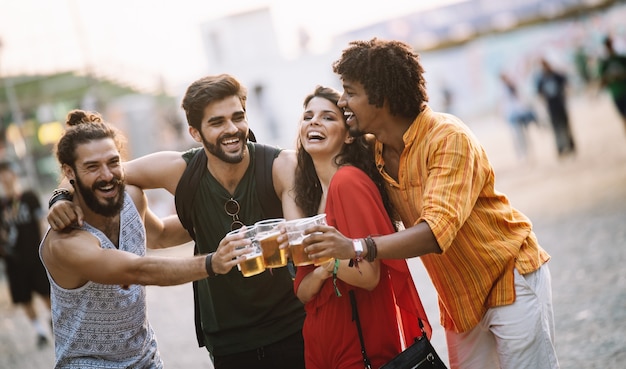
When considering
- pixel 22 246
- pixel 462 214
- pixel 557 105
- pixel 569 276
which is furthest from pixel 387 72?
pixel 557 105

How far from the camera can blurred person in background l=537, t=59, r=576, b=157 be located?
16.5 meters

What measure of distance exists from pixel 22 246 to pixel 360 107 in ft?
26.0

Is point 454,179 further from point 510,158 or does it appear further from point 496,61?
point 496,61

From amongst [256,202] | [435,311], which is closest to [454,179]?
[256,202]

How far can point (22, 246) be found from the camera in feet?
32.7

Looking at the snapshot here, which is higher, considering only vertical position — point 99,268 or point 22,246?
point 99,268

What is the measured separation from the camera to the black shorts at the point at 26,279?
963cm

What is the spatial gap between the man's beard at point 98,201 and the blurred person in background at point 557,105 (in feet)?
47.7

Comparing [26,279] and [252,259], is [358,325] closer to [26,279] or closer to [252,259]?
[252,259]

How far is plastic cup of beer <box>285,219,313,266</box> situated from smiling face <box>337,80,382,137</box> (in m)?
0.64

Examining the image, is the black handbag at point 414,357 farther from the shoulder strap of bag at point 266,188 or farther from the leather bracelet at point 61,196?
the leather bracelet at point 61,196

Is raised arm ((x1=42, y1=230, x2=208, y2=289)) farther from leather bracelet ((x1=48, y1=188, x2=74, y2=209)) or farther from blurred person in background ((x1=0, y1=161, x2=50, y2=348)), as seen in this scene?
blurred person in background ((x1=0, y1=161, x2=50, y2=348))

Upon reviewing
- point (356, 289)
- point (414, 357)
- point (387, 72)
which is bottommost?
point (414, 357)

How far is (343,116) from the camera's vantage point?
3838mm
